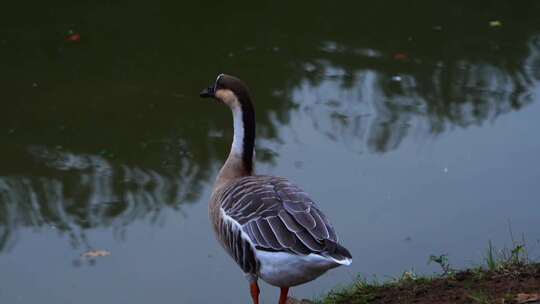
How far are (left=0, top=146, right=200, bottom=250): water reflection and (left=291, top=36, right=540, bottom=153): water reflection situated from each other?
140 cm

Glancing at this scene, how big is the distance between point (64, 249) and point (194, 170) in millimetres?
1223

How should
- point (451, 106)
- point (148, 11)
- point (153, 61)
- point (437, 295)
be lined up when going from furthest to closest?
point (148, 11) < point (153, 61) < point (451, 106) < point (437, 295)

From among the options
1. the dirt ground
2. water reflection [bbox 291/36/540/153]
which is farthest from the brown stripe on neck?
water reflection [bbox 291/36/540/153]

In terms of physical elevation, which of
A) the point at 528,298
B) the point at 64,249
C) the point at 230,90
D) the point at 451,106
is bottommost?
the point at 64,249

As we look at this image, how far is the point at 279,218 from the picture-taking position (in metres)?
3.92

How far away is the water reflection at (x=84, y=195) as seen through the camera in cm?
605

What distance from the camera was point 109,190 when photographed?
6.35 metres

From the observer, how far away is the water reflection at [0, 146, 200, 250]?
6051 millimetres

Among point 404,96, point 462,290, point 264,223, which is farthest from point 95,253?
point 404,96

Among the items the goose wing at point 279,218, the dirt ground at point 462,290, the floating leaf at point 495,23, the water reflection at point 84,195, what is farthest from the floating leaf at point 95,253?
the floating leaf at point 495,23

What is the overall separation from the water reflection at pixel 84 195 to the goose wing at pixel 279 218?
184cm

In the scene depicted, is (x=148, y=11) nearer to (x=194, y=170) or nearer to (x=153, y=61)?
(x=153, y=61)

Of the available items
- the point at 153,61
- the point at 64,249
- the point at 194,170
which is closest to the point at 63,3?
the point at 153,61

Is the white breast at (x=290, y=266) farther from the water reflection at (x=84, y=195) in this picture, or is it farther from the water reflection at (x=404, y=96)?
the water reflection at (x=404, y=96)
